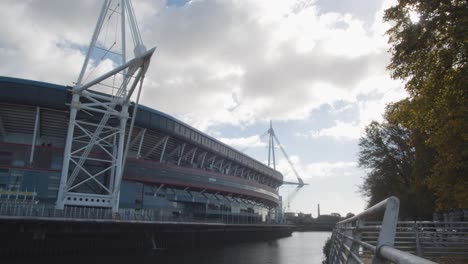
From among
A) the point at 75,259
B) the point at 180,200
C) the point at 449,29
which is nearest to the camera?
the point at 449,29

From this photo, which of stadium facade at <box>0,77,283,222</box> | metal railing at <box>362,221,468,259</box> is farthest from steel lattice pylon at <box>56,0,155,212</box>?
metal railing at <box>362,221,468,259</box>

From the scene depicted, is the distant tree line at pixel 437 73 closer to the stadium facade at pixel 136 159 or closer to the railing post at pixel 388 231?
the railing post at pixel 388 231

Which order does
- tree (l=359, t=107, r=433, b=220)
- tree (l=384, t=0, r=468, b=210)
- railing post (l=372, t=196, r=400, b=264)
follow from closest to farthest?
railing post (l=372, t=196, r=400, b=264), tree (l=384, t=0, r=468, b=210), tree (l=359, t=107, r=433, b=220)

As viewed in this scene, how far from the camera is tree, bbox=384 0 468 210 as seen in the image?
33.8ft

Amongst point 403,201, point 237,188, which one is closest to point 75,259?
point 403,201

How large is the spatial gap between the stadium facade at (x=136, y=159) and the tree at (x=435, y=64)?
46425 millimetres

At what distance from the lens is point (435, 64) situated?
1114 centimetres

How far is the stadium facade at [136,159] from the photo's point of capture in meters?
50.8

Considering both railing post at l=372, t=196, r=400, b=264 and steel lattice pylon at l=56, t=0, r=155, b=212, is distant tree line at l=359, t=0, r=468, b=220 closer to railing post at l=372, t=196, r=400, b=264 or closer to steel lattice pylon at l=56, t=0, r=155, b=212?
railing post at l=372, t=196, r=400, b=264

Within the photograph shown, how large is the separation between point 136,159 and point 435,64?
54949 millimetres

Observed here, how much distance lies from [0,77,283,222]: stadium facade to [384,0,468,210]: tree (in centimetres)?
4643

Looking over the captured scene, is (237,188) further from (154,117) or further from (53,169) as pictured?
(53,169)

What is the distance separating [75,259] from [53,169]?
21.5 metres

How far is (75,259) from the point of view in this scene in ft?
121
